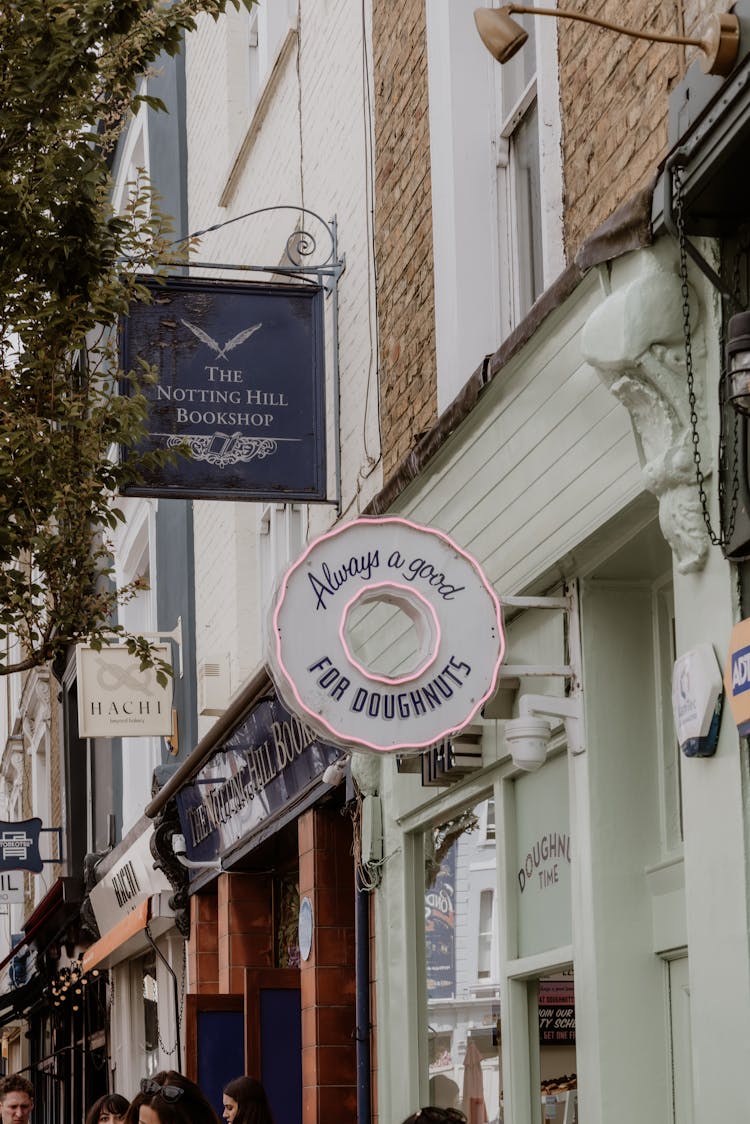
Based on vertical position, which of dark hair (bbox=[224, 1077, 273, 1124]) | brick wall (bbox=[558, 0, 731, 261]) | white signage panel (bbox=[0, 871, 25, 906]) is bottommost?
dark hair (bbox=[224, 1077, 273, 1124])

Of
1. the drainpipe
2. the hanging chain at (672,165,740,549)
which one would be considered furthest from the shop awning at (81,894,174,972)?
the hanging chain at (672,165,740,549)

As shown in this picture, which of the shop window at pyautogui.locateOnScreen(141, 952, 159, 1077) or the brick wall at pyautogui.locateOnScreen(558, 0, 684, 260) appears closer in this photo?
the brick wall at pyautogui.locateOnScreen(558, 0, 684, 260)

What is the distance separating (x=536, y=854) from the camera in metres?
7.81

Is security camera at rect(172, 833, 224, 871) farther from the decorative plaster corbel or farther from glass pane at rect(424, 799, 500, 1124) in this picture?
the decorative plaster corbel

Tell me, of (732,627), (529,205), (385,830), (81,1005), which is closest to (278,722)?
(385,830)

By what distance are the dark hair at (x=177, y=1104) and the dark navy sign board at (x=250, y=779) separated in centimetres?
271

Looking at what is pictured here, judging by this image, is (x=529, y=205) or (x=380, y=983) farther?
(x=380, y=983)

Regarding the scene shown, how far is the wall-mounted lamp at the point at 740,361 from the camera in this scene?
5.33 meters

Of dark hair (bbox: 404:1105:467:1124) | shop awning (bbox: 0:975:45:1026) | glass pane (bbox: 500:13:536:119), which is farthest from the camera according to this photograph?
shop awning (bbox: 0:975:45:1026)

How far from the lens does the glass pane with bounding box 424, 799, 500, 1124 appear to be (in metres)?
8.36

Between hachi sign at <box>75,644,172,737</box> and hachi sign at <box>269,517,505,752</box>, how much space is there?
928 cm

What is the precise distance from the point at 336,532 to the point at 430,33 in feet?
11.9

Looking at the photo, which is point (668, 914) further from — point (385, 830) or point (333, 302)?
point (333, 302)

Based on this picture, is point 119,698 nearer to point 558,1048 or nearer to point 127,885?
point 127,885
